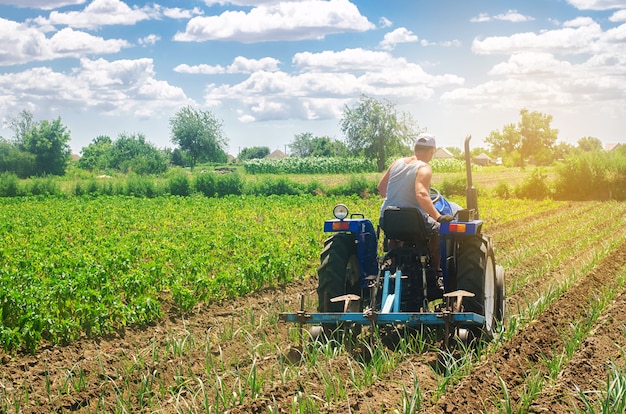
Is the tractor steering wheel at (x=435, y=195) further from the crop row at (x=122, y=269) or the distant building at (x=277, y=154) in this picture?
the distant building at (x=277, y=154)

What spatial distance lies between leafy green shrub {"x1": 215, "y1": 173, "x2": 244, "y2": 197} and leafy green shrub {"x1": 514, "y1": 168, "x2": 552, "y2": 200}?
1353 centimetres

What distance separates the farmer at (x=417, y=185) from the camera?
6.84 meters

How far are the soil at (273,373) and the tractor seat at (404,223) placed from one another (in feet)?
3.34

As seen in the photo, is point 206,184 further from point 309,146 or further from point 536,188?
point 309,146

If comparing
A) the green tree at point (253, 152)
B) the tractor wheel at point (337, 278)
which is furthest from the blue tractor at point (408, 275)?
the green tree at point (253, 152)

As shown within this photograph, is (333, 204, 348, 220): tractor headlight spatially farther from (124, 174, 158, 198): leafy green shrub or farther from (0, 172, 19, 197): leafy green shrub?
(0, 172, 19, 197): leafy green shrub

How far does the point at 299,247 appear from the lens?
43.3ft

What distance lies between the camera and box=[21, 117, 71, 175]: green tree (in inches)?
2665

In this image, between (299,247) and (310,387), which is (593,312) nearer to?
(310,387)

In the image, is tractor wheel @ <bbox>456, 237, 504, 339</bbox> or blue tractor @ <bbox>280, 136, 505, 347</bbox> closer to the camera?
blue tractor @ <bbox>280, 136, 505, 347</bbox>

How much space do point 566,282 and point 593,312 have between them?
1.60 m

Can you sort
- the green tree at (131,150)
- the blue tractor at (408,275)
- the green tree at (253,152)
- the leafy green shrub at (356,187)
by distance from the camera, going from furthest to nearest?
the green tree at (253,152)
the green tree at (131,150)
the leafy green shrub at (356,187)
the blue tractor at (408,275)

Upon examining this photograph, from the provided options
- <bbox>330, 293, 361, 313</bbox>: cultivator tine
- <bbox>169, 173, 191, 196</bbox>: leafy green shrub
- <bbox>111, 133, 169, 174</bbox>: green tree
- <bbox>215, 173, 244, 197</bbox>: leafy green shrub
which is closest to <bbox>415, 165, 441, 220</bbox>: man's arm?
<bbox>330, 293, 361, 313</bbox>: cultivator tine

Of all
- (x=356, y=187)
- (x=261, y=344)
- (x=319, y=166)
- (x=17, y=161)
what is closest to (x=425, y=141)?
(x=261, y=344)
